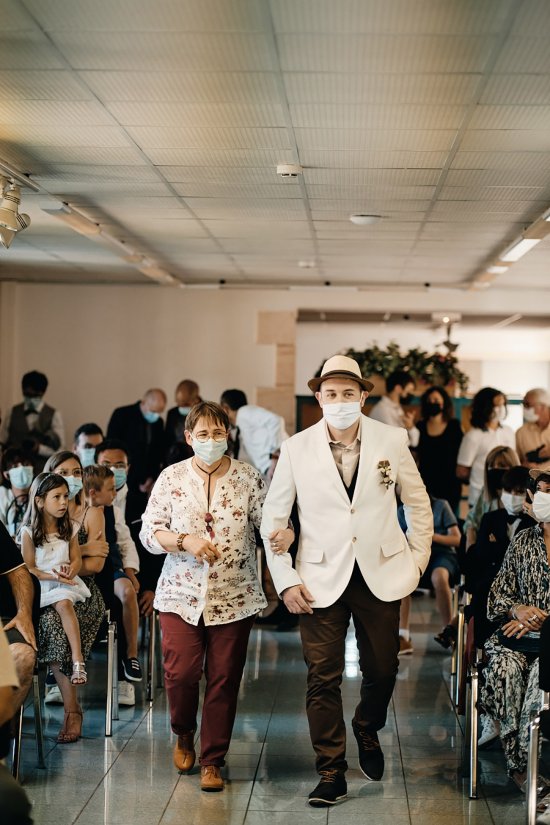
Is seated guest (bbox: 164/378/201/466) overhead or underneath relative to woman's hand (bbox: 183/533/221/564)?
overhead

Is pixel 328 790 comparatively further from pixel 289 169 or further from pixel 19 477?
pixel 289 169

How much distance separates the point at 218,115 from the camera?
5152mm

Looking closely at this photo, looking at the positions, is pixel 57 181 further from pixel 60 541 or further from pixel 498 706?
pixel 498 706

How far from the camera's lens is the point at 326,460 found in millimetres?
4340

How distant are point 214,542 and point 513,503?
175 cm

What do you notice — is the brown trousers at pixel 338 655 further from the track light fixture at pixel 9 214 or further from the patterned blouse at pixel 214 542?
the track light fixture at pixel 9 214

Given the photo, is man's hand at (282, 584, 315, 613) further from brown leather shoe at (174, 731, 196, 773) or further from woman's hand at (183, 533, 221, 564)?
brown leather shoe at (174, 731, 196, 773)

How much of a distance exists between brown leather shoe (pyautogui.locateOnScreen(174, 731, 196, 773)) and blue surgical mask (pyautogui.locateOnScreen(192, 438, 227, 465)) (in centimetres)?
114

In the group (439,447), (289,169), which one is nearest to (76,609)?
(289,169)

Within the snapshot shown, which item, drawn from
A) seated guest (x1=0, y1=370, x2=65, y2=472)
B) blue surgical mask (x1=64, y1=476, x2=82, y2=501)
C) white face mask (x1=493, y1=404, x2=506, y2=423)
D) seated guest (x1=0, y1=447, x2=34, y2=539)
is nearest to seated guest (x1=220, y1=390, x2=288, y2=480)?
white face mask (x1=493, y1=404, x2=506, y2=423)

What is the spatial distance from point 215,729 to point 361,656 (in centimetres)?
65

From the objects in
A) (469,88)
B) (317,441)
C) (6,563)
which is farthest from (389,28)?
(6,563)

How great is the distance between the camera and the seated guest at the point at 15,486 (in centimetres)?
620

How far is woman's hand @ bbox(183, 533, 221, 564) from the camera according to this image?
421 cm
